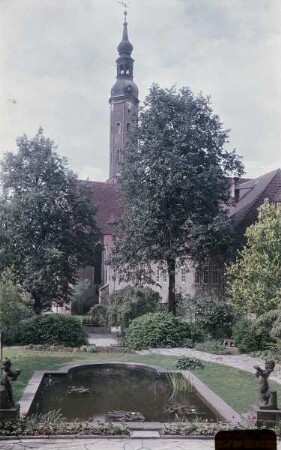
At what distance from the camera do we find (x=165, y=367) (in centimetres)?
892

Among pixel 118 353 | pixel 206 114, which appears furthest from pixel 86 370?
pixel 206 114

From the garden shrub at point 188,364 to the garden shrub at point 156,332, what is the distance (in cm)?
270

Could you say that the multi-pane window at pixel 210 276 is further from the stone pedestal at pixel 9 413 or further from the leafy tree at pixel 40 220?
the stone pedestal at pixel 9 413

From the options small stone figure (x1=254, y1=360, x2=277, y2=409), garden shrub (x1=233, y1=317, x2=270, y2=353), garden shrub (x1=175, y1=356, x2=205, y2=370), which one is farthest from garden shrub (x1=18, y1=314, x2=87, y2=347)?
small stone figure (x1=254, y1=360, x2=277, y2=409)

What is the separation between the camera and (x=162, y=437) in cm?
420

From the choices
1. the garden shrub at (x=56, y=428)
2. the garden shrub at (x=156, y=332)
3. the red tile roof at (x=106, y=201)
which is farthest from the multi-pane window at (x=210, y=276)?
the garden shrub at (x=56, y=428)

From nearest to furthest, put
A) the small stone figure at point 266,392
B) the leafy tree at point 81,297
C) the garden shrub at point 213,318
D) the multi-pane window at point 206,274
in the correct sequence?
the small stone figure at point 266,392 → the garden shrub at point 213,318 → the multi-pane window at point 206,274 → the leafy tree at point 81,297

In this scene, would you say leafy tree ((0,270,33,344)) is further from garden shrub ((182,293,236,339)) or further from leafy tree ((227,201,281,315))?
leafy tree ((227,201,281,315))

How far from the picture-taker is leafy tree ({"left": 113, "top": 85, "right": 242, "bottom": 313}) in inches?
523

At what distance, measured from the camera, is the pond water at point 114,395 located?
5914mm

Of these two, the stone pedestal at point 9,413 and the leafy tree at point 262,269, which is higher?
the leafy tree at point 262,269

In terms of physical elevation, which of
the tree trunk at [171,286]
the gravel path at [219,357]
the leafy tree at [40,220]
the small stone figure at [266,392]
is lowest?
the gravel path at [219,357]

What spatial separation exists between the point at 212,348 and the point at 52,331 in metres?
3.93

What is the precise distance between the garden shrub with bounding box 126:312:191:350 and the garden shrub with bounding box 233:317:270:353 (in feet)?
5.02
